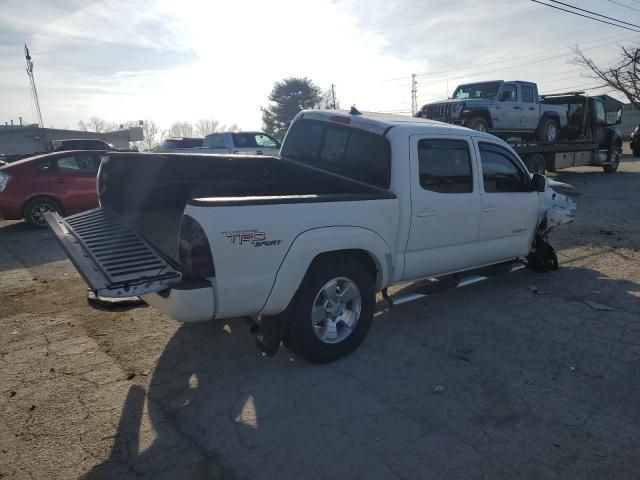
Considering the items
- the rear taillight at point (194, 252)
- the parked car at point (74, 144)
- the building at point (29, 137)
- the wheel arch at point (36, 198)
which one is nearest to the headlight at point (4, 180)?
the wheel arch at point (36, 198)

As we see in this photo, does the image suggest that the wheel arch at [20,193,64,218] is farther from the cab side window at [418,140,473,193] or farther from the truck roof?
the cab side window at [418,140,473,193]

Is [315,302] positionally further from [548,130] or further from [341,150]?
[548,130]

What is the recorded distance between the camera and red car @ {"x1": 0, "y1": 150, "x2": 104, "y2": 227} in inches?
359

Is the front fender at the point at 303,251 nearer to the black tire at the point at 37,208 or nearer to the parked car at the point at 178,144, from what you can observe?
the black tire at the point at 37,208

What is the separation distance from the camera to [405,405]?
129 inches

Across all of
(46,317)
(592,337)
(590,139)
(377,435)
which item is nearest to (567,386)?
(592,337)

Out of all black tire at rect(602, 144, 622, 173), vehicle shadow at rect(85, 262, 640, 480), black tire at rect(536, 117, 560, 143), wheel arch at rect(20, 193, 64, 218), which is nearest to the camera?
vehicle shadow at rect(85, 262, 640, 480)

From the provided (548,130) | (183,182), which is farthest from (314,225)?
(548,130)

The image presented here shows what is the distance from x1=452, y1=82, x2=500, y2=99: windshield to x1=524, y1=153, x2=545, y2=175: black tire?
260 cm

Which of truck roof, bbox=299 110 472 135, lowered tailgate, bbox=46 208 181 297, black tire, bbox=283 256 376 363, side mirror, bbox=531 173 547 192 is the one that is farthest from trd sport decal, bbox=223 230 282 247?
side mirror, bbox=531 173 547 192

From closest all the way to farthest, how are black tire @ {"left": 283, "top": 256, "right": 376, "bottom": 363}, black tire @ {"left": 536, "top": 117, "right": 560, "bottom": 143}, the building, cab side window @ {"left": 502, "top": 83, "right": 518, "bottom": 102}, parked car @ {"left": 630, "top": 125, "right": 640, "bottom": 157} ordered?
black tire @ {"left": 283, "top": 256, "right": 376, "bottom": 363}
cab side window @ {"left": 502, "top": 83, "right": 518, "bottom": 102}
black tire @ {"left": 536, "top": 117, "right": 560, "bottom": 143}
parked car @ {"left": 630, "top": 125, "right": 640, "bottom": 157}
the building

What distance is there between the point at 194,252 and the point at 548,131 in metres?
16.3

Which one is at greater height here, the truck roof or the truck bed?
the truck roof

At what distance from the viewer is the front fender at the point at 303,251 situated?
131 inches
